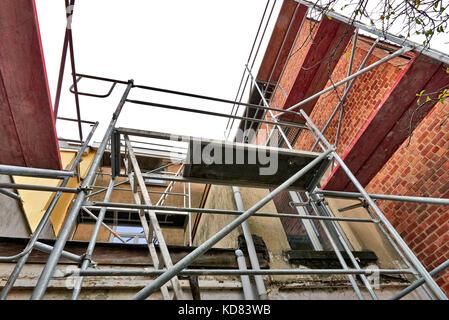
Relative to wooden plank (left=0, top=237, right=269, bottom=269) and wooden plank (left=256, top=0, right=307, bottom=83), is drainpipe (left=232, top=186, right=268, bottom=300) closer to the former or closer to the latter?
wooden plank (left=0, top=237, right=269, bottom=269)

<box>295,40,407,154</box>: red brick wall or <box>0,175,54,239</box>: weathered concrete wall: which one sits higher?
<box>295,40,407,154</box>: red brick wall

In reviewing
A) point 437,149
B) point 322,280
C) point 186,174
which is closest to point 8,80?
point 186,174

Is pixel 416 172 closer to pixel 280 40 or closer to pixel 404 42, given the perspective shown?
pixel 404 42

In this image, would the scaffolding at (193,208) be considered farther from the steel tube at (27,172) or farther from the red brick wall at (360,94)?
the red brick wall at (360,94)

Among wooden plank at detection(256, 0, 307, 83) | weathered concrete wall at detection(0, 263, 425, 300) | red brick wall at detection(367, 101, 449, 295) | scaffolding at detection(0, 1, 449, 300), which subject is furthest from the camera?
wooden plank at detection(256, 0, 307, 83)

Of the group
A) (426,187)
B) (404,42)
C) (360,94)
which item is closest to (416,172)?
(426,187)

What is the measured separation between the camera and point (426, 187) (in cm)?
370

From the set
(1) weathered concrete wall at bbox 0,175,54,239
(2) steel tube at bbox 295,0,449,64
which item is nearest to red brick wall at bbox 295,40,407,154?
(2) steel tube at bbox 295,0,449,64

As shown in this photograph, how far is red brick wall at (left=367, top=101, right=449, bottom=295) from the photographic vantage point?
3357 mm

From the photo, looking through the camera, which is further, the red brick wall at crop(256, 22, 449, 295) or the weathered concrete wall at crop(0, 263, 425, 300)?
the red brick wall at crop(256, 22, 449, 295)

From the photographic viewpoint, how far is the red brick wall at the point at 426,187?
3.36m

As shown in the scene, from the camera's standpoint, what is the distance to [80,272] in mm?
1405

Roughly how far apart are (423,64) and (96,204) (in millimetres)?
4372
